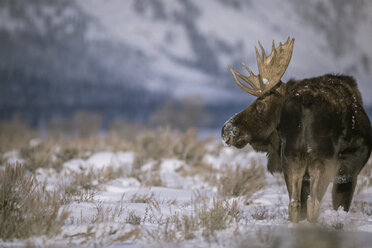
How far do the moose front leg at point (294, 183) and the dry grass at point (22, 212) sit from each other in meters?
2.18

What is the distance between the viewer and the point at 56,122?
4272 centimetres

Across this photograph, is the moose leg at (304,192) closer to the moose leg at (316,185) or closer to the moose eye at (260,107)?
the moose leg at (316,185)

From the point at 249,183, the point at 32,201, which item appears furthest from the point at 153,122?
the point at 32,201

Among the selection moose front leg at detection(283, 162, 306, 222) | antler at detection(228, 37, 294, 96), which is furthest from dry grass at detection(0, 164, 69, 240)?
antler at detection(228, 37, 294, 96)

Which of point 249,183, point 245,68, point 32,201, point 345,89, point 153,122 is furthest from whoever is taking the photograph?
point 153,122

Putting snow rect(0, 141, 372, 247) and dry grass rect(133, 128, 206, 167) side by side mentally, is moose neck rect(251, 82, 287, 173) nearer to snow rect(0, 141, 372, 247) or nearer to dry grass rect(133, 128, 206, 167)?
snow rect(0, 141, 372, 247)

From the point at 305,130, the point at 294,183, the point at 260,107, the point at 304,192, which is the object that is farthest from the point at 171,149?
the point at 305,130

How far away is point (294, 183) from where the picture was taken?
2980 millimetres

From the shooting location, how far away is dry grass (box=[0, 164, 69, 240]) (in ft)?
7.87

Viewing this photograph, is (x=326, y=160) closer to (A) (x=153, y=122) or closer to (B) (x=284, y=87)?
(B) (x=284, y=87)

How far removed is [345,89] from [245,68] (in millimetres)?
1159

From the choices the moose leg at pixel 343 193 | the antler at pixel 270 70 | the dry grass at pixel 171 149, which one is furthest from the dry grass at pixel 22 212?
the dry grass at pixel 171 149

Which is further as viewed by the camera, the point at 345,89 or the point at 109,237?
the point at 345,89

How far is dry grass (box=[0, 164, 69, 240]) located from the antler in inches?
95.9
